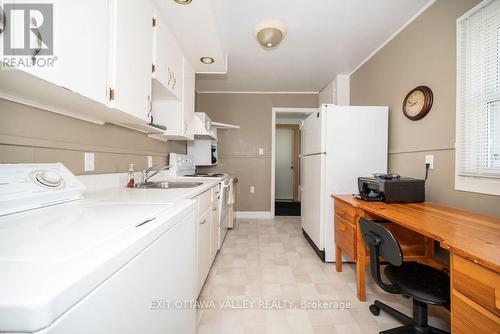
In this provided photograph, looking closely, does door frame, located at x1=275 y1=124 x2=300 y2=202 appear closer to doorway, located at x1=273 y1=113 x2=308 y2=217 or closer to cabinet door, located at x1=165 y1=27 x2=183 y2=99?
doorway, located at x1=273 y1=113 x2=308 y2=217

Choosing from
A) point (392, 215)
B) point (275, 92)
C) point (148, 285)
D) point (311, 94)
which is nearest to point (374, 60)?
point (311, 94)

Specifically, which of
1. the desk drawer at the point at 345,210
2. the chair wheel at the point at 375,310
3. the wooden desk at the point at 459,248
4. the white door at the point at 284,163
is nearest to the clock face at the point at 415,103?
the wooden desk at the point at 459,248

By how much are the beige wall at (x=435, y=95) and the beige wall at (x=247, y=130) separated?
6.09ft

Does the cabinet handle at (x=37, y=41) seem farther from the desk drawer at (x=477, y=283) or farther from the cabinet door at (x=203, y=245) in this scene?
the desk drawer at (x=477, y=283)

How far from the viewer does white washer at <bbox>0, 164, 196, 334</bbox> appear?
321 millimetres

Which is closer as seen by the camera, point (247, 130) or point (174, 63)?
point (174, 63)

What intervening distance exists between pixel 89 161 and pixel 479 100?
99.7 inches

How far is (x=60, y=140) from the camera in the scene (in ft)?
3.58

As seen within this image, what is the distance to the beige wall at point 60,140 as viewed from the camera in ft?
2.87

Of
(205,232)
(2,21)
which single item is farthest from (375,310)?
(2,21)

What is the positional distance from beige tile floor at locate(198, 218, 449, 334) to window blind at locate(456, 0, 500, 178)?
3.50 feet

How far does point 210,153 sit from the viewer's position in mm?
3361

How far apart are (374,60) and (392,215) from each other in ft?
6.98

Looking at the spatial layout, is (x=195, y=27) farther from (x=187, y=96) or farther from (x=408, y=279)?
(x=408, y=279)
